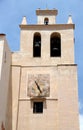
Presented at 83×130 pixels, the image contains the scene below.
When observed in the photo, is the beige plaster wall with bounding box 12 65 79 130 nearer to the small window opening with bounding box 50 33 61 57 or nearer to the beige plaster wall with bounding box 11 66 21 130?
the beige plaster wall with bounding box 11 66 21 130

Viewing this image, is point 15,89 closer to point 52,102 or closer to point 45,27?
point 52,102

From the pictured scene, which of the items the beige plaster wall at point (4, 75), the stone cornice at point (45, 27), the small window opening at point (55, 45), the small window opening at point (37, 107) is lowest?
the small window opening at point (37, 107)

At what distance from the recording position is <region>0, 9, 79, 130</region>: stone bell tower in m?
20.0

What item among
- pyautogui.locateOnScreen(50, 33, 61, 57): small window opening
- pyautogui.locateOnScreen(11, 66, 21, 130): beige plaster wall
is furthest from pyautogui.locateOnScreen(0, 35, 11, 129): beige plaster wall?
pyautogui.locateOnScreen(50, 33, 61, 57): small window opening

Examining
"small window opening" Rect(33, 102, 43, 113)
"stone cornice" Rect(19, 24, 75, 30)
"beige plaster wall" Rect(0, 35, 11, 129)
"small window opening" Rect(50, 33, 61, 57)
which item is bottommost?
"small window opening" Rect(33, 102, 43, 113)

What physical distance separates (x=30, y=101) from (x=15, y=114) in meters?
1.02

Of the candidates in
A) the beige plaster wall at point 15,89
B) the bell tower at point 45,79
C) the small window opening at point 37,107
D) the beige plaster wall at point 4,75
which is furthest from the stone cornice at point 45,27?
the small window opening at point 37,107

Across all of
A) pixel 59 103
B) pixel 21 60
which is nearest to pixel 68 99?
pixel 59 103


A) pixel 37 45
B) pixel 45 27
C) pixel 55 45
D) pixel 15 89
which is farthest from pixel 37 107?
pixel 45 27

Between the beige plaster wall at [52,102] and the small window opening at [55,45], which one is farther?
the small window opening at [55,45]

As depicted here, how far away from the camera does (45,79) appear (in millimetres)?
21156

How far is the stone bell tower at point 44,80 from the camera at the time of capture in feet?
65.6

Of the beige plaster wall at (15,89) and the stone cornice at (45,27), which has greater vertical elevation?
the stone cornice at (45,27)

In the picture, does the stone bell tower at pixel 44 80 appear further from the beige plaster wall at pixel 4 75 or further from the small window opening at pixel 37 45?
the beige plaster wall at pixel 4 75
